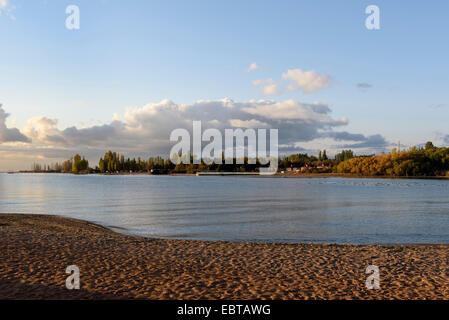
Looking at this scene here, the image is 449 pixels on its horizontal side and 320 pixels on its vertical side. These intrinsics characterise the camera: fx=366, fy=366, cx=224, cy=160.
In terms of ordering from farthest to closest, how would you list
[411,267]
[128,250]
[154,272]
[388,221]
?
1. [388,221]
2. [128,250]
3. [411,267]
4. [154,272]

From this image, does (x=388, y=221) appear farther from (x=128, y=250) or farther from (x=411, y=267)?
(x=128, y=250)

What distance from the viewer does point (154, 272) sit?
1218 cm

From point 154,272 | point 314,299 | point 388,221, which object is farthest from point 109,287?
point 388,221

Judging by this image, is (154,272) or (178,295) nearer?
(178,295)

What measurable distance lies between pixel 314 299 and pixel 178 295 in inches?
141

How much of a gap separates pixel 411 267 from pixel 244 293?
23.1ft

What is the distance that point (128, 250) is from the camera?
1605 centimetres

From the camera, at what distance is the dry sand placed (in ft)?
32.8

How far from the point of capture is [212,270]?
496 inches

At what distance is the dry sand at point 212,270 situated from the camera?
32.8 ft
